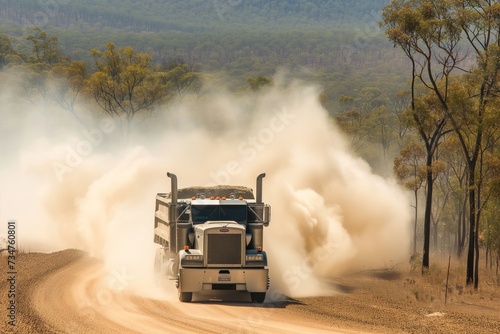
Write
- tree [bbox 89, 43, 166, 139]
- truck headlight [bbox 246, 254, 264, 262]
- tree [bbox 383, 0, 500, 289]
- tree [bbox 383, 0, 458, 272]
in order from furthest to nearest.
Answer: tree [bbox 89, 43, 166, 139] → tree [bbox 383, 0, 458, 272] → tree [bbox 383, 0, 500, 289] → truck headlight [bbox 246, 254, 264, 262]

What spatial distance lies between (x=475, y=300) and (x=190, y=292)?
46.8 ft

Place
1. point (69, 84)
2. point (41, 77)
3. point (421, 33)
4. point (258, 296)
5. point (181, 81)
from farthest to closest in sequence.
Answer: point (181, 81), point (41, 77), point (69, 84), point (421, 33), point (258, 296)

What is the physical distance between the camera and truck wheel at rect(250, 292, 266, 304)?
83.6ft

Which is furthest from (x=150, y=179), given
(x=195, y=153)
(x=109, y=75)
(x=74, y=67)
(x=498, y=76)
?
(x=74, y=67)

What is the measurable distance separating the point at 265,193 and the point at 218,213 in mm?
10939

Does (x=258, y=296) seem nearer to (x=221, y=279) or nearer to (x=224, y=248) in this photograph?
(x=221, y=279)

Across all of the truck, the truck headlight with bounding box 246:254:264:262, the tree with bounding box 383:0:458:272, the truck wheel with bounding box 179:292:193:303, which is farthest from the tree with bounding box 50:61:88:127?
the truck headlight with bounding box 246:254:264:262

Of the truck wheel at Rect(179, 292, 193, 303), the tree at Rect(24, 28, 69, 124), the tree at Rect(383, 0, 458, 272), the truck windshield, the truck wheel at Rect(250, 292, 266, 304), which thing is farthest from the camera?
the tree at Rect(24, 28, 69, 124)

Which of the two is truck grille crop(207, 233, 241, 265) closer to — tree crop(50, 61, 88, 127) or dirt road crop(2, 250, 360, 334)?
dirt road crop(2, 250, 360, 334)

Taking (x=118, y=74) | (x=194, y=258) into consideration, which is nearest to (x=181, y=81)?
(x=118, y=74)

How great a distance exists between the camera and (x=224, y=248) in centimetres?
2497

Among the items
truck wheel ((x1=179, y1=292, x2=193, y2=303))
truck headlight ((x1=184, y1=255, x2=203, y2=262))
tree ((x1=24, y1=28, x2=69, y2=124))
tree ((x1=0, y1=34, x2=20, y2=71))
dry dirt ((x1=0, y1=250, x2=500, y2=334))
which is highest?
tree ((x1=0, y1=34, x2=20, y2=71))

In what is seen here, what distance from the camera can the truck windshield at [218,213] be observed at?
86.8 feet

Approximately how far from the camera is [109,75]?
89.2 m
